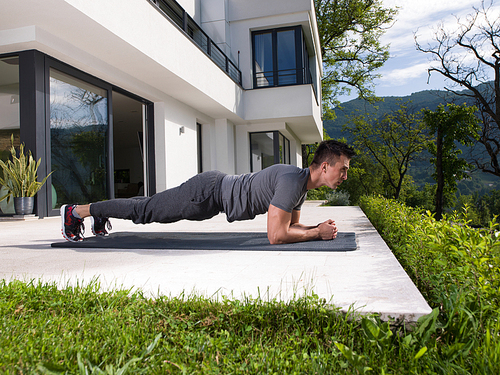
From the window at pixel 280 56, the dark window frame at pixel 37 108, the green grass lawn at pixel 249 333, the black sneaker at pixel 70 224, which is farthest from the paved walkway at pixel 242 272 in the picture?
the window at pixel 280 56

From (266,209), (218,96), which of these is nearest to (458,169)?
(218,96)

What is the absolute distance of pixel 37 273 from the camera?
87.3 inches

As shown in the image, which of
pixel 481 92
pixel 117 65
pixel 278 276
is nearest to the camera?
pixel 278 276

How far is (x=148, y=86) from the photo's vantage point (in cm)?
838

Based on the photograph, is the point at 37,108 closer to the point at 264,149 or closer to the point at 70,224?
the point at 70,224

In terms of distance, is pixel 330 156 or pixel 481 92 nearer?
pixel 330 156

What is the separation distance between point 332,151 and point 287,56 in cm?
1041

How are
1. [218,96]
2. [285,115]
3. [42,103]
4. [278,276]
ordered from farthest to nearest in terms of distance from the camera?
[285,115] → [218,96] → [42,103] → [278,276]

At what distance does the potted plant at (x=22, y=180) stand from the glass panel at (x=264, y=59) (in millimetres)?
8536

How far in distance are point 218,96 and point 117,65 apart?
327cm

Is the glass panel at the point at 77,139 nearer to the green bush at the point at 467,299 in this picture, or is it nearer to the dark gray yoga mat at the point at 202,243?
the dark gray yoga mat at the point at 202,243

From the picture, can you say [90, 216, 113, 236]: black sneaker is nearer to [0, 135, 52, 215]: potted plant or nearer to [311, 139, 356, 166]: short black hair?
[311, 139, 356, 166]: short black hair

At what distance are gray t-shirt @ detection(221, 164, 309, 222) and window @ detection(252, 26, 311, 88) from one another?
32.5 feet

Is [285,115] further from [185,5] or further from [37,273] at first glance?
[37,273]
